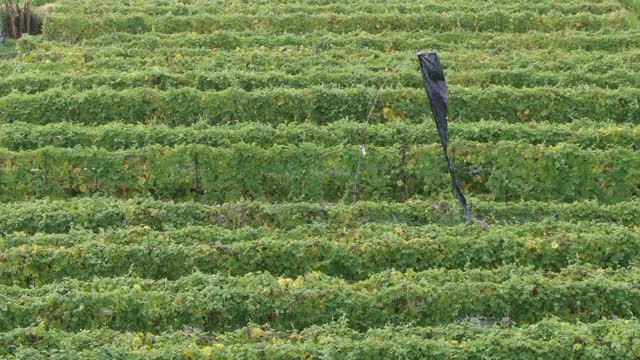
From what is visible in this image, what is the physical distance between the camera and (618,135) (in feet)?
39.3

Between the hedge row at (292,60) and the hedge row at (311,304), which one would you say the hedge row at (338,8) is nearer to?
the hedge row at (292,60)

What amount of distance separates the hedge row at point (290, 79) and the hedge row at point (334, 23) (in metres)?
2.83

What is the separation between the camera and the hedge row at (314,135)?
12023 millimetres

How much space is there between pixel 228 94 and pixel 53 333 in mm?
5712

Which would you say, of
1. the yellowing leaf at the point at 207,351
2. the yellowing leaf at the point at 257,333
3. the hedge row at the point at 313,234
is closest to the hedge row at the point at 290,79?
the hedge row at the point at 313,234

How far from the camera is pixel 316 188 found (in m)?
11.6

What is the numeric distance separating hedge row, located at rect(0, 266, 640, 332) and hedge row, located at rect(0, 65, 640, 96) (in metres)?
5.53

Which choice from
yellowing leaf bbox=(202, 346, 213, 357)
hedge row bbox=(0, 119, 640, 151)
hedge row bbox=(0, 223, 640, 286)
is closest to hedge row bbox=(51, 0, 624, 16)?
hedge row bbox=(0, 119, 640, 151)

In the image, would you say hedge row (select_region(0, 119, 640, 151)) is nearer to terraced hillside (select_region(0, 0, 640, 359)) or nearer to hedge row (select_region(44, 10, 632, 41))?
terraced hillside (select_region(0, 0, 640, 359))

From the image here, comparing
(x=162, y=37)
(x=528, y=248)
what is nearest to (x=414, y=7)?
(x=162, y=37)

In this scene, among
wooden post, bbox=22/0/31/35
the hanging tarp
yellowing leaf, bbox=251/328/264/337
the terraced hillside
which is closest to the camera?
yellowing leaf, bbox=251/328/264/337

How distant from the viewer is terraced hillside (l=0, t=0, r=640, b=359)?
8.74 metres

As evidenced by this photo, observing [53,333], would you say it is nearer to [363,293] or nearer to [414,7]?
[363,293]

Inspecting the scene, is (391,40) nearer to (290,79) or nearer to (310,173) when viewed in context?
(290,79)
